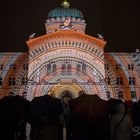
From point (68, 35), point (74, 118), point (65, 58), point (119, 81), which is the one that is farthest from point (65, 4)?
point (74, 118)

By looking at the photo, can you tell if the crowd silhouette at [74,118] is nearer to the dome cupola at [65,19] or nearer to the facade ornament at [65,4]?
the dome cupola at [65,19]

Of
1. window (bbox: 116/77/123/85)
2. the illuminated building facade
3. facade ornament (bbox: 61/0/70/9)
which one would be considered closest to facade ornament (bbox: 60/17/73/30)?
the illuminated building facade

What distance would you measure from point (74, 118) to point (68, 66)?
4524mm

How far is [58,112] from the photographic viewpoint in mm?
2918

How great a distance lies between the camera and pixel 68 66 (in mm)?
7473

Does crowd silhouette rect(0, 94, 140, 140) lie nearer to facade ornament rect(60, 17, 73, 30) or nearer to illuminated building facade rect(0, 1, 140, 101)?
illuminated building facade rect(0, 1, 140, 101)

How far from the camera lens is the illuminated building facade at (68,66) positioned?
7164 millimetres

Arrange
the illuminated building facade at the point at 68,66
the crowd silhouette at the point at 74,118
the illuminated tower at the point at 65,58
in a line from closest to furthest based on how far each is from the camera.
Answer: the crowd silhouette at the point at 74,118 < the illuminated building facade at the point at 68,66 < the illuminated tower at the point at 65,58

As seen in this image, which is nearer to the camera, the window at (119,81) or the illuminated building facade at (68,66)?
the illuminated building facade at (68,66)

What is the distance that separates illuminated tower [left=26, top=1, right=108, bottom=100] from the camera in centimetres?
727

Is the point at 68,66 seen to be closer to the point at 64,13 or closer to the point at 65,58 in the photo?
the point at 65,58

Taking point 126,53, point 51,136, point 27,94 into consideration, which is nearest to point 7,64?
point 27,94

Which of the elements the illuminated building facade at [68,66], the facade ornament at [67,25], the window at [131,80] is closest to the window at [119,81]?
the illuminated building facade at [68,66]

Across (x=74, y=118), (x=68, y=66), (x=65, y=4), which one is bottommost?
(x=74, y=118)
